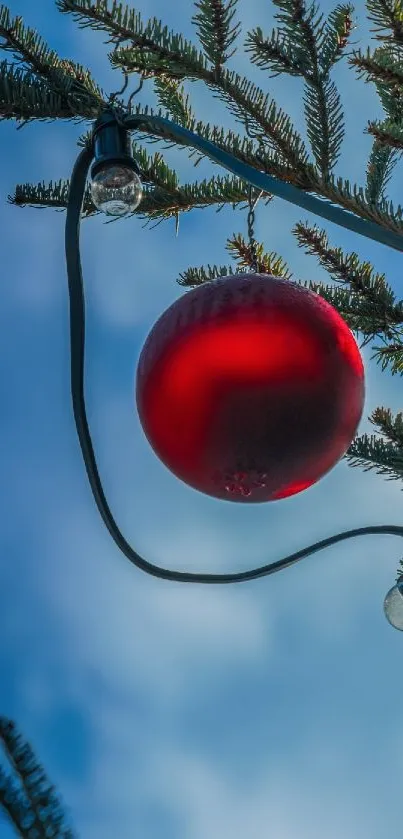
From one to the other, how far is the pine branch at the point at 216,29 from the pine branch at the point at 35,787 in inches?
82.6

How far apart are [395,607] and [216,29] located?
1692mm

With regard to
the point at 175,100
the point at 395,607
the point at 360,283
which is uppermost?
the point at 175,100

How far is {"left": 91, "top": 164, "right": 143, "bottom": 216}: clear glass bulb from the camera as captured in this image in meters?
1.71

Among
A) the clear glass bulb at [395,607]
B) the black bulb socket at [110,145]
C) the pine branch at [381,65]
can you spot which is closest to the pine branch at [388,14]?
the pine branch at [381,65]

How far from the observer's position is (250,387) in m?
1.45

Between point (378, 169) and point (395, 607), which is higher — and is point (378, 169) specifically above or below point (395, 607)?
above

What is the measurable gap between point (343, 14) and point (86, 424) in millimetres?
1720

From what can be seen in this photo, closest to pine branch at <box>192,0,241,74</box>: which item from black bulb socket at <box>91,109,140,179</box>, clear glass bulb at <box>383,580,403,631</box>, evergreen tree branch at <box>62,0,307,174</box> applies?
evergreen tree branch at <box>62,0,307,174</box>

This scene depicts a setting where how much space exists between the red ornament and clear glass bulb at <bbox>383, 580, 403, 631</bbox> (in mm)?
1017

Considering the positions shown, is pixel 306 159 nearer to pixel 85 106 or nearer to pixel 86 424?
pixel 85 106

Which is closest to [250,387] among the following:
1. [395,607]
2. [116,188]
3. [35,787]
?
[116,188]

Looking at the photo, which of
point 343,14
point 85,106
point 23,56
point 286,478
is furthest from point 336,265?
point 286,478

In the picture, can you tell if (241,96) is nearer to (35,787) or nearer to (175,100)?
(175,100)

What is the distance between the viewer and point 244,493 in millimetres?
1578
